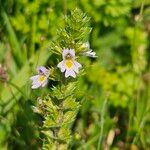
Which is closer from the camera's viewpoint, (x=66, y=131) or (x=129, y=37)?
(x=66, y=131)

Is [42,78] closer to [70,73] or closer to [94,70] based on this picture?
[70,73]

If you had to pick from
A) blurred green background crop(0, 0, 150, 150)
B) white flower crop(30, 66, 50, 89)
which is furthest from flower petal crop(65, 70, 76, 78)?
blurred green background crop(0, 0, 150, 150)

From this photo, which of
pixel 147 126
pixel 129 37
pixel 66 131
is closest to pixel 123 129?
pixel 147 126

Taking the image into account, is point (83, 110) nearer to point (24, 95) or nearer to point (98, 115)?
point (98, 115)

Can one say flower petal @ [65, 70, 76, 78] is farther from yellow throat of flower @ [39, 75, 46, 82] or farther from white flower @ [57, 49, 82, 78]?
yellow throat of flower @ [39, 75, 46, 82]

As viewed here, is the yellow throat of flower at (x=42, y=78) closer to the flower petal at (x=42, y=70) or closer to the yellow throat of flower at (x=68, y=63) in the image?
the flower petal at (x=42, y=70)

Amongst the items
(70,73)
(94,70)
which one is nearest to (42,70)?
(70,73)

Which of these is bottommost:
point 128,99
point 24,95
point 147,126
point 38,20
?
point 147,126

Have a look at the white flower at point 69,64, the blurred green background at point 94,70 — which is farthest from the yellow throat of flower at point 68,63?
the blurred green background at point 94,70
